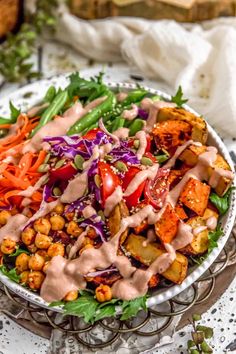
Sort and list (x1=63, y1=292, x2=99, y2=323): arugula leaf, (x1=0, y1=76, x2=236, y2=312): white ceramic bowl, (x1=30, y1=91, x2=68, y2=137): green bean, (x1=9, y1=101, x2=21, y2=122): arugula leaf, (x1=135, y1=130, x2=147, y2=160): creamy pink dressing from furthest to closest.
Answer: (x1=9, y1=101, x2=21, y2=122): arugula leaf < (x1=30, y1=91, x2=68, y2=137): green bean < (x1=135, y1=130, x2=147, y2=160): creamy pink dressing < (x1=0, y1=76, x2=236, y2=312): white ceramic bowl < (x1=63, y1=292, x2=99, y2=323): arugula leaf

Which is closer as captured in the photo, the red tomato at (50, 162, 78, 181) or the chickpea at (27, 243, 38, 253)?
the chickpea at (27, 243, 38, 253)

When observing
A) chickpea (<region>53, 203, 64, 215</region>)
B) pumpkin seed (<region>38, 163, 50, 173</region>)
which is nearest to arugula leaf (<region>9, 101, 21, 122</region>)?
pumpkin seed (<region>38, 163, 50, 173</region>)

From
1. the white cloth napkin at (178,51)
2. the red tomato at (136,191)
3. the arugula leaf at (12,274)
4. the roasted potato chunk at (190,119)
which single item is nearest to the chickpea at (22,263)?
the arugula leaf at (12,274)

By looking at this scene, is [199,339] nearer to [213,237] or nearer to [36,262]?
[213,237]

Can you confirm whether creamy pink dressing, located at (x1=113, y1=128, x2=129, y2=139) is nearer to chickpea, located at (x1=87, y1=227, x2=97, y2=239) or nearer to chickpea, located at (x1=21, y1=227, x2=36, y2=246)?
chickpea, located at (x1=87, y1=227, x2=97, y2=239)

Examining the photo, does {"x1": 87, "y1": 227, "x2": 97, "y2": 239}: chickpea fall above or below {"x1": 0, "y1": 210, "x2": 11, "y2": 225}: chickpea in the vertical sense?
above

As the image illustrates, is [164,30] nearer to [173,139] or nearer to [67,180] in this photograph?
[173,139]

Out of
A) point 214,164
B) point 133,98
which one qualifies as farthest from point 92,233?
point 133,98
